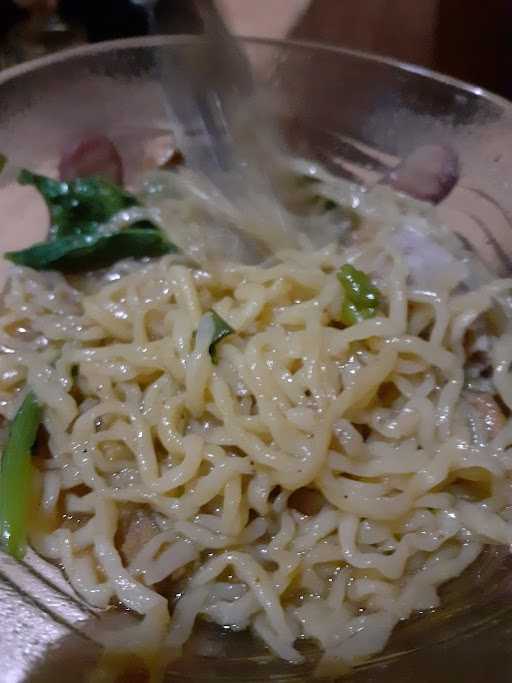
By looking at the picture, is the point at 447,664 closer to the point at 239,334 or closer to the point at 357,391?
the point at 357,391

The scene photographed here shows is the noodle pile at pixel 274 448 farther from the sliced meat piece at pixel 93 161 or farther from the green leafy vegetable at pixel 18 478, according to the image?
the sliced meat piece at pixel 93 161

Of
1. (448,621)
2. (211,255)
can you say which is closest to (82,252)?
(211,255)

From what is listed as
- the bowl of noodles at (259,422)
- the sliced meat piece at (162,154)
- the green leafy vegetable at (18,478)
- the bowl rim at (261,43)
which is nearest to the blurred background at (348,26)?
the bowl rim at (261,43)

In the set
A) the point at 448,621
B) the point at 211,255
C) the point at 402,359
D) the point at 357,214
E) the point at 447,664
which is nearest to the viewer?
the point at 447,664

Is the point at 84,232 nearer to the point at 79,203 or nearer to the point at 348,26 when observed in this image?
the point at 79,203

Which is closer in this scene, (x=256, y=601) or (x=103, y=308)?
(x=256, y=601)

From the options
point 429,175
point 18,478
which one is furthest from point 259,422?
point 429,175

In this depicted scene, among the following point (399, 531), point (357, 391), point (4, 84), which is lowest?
point (399, 531)

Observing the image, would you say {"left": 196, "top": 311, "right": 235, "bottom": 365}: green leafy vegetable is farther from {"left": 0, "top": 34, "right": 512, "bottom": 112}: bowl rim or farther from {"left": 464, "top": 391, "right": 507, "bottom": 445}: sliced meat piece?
{"left": 0, "top": 34, "right": 512, "bottom": 112}: bowl rim
